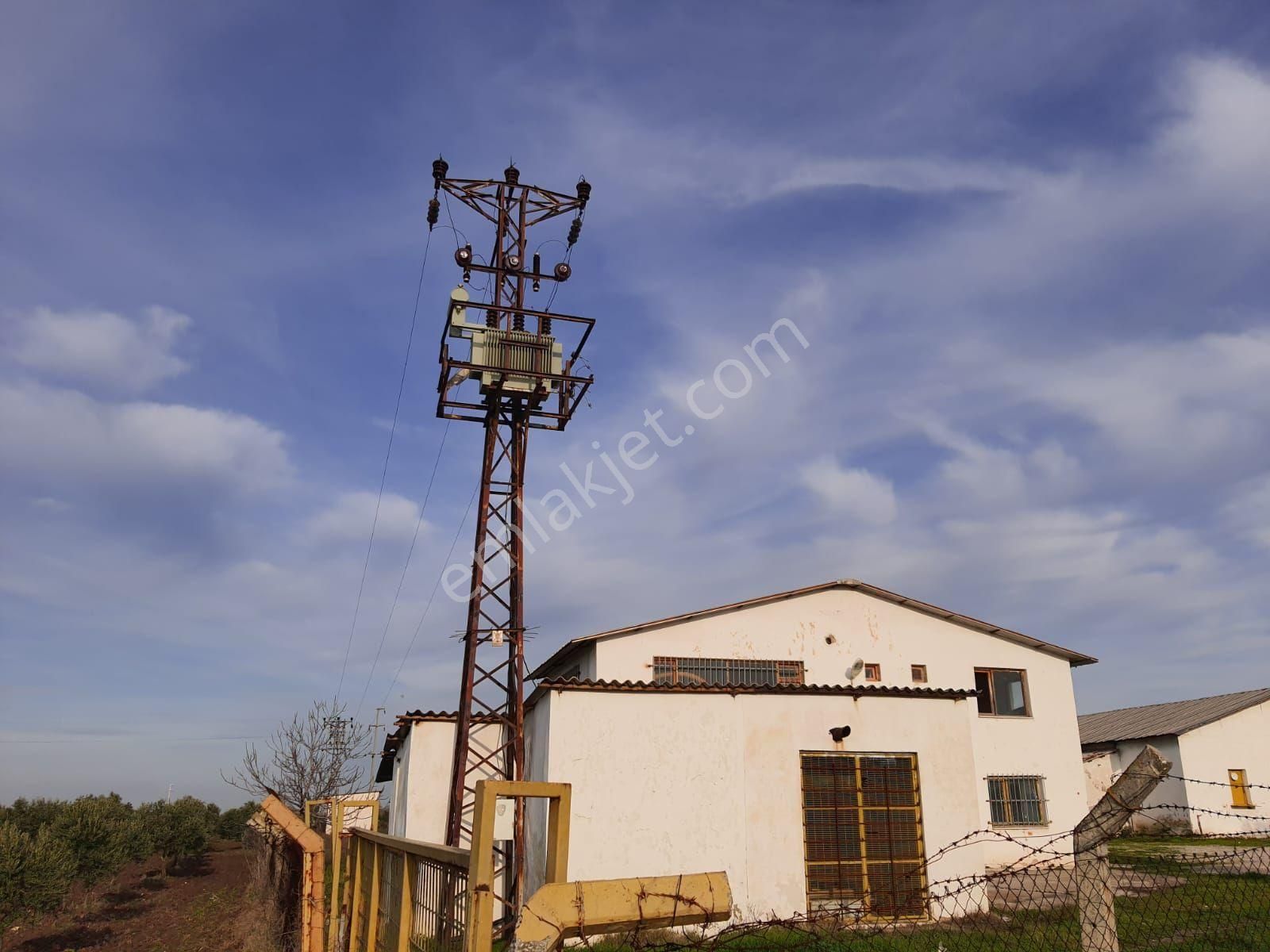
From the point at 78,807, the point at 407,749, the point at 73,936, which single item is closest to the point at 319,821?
the point at 78,807

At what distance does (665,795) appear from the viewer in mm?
13984

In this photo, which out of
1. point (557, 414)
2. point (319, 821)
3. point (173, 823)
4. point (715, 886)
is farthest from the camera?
point (173, 823)

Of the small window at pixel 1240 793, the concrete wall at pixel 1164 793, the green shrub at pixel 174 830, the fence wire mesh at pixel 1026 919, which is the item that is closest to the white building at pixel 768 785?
the fence wire mesh at pixel 1026 919

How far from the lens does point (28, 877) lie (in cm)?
2223

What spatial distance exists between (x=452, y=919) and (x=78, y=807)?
33.3 metres

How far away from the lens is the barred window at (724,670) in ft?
70.0

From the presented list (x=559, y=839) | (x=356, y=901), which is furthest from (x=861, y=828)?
(x=559, y=839)

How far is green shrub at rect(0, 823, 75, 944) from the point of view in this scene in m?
21.7

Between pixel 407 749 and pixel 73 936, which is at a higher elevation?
pixel 407 749

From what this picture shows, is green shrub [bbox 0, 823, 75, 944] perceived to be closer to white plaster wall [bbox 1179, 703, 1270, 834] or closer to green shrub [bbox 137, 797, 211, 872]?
green shrub [bbox 137, 797, 211, 872]

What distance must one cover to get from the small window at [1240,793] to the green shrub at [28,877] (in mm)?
34318

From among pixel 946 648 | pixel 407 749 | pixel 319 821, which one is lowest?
pixel 319 821

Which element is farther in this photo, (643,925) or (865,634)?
(865,634)

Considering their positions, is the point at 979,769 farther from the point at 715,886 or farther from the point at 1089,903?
the point at 715,886
